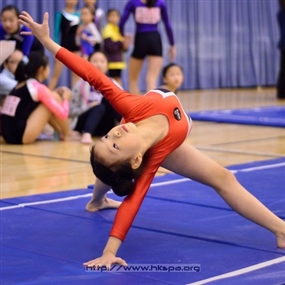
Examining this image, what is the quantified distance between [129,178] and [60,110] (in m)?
3.22

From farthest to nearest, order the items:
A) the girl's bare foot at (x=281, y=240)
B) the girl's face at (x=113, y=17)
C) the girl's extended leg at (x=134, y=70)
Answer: the girl's face at (x=113, y=17)
the girl's extended leg at (x=134, y=70)
the girl's bare foot at (x=281, y=240)

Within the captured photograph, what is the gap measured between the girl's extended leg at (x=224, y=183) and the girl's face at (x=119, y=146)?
1.16 ft

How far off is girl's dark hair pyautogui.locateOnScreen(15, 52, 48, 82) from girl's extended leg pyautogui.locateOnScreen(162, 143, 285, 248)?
3.04m

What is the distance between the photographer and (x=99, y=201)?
134 inches

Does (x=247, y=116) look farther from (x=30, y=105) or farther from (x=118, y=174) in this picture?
(x=118, y=174)

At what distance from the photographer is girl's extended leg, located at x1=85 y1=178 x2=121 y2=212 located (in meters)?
3.32

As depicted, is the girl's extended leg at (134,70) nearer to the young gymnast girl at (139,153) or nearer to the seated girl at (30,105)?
the seated girl at (30,105)

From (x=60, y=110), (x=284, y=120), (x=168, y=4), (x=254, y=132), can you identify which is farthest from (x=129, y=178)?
(x=168, y=4)

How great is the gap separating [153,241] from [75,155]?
2346 mm

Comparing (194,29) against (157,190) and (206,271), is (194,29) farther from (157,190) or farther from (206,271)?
(206,271)

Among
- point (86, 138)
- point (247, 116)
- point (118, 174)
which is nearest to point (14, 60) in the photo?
point (86, 138)

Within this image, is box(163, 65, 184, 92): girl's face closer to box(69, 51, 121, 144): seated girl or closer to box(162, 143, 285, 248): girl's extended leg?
box(69, 51, 121, 144): seated girl

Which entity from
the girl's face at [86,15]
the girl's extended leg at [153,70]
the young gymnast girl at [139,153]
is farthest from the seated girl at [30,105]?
the young gymnast girl at [139,153]

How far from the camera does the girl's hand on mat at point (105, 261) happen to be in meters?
2.49
